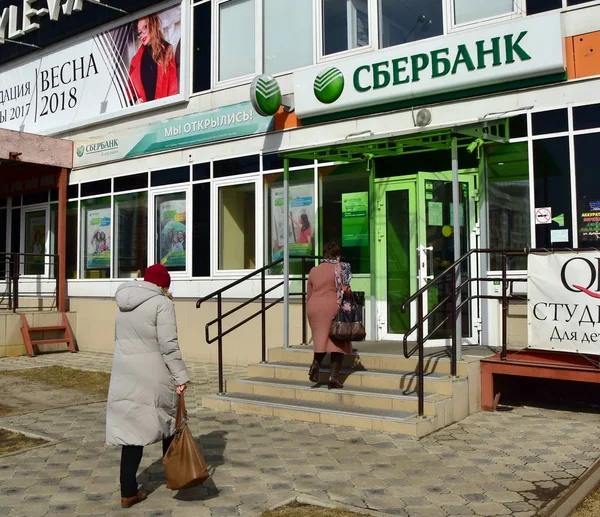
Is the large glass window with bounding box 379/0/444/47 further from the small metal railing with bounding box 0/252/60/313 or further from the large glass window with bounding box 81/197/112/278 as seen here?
the small metal railing with bounding box 0/252/60/313

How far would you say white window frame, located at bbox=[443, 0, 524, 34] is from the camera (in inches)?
346

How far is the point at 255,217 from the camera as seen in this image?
37.8 ft

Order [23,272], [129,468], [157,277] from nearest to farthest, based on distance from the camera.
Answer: [129,468]
[157,277]
[23,272]

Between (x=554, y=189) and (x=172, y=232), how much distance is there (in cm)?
704

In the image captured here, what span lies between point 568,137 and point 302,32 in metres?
4.77

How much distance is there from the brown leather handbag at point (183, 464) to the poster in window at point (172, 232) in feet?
26.5

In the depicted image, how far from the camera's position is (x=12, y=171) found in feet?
52.2

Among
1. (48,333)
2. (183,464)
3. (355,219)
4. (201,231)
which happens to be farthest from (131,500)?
(48,333)

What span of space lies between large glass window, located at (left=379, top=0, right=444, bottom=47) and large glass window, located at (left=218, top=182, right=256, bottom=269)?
130 inches

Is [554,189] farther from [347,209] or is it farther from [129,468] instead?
[129,468]

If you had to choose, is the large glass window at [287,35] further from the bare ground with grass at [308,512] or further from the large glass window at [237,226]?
the bare ground with grass at [308,512]

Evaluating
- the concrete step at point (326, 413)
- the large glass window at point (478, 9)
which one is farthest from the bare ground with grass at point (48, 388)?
the large glass window at point (478, 9)

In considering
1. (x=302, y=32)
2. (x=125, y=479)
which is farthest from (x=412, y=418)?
(x=302, y=32)

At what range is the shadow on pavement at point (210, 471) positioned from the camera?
493cm
